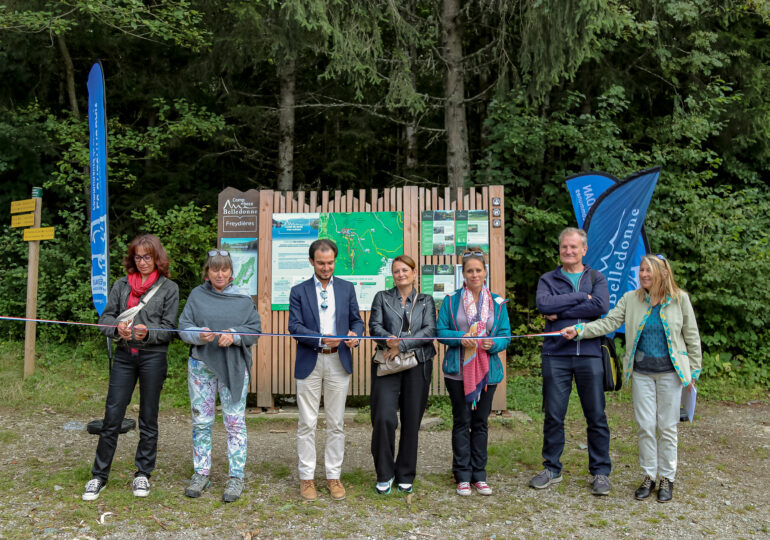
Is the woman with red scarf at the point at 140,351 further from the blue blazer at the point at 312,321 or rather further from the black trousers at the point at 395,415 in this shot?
the black trousers at the point at 395,415

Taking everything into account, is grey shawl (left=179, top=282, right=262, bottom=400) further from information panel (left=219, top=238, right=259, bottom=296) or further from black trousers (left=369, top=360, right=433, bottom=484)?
information panel (left=219, top=238, right=259, bottom=296)

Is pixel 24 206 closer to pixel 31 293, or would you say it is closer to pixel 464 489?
pixel 31 293

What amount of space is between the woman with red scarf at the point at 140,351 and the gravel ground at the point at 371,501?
236 mm

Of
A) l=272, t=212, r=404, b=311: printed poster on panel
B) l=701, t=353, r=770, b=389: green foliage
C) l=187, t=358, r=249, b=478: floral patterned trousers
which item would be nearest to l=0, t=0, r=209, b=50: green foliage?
l=272, t=212, r=404, b=311: printed poster on panel

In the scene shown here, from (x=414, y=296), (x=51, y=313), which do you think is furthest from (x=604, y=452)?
(x=51, y=313)

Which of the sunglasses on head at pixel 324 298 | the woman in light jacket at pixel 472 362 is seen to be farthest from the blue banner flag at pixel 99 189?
the woman in light jacket at pixel 472 362

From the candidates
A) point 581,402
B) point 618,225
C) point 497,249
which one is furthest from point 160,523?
point 618,225

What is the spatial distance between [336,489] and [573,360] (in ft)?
6.44

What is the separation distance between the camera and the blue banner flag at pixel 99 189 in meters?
5.52

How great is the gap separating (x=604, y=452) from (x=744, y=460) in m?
1.93

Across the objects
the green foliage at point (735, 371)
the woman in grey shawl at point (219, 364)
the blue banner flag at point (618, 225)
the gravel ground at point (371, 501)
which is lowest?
the gravel ground at point (371, 501)

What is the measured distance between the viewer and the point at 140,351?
4316 millimetres

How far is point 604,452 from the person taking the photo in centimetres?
455

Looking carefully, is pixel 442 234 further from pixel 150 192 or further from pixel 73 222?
pixel 150 192
